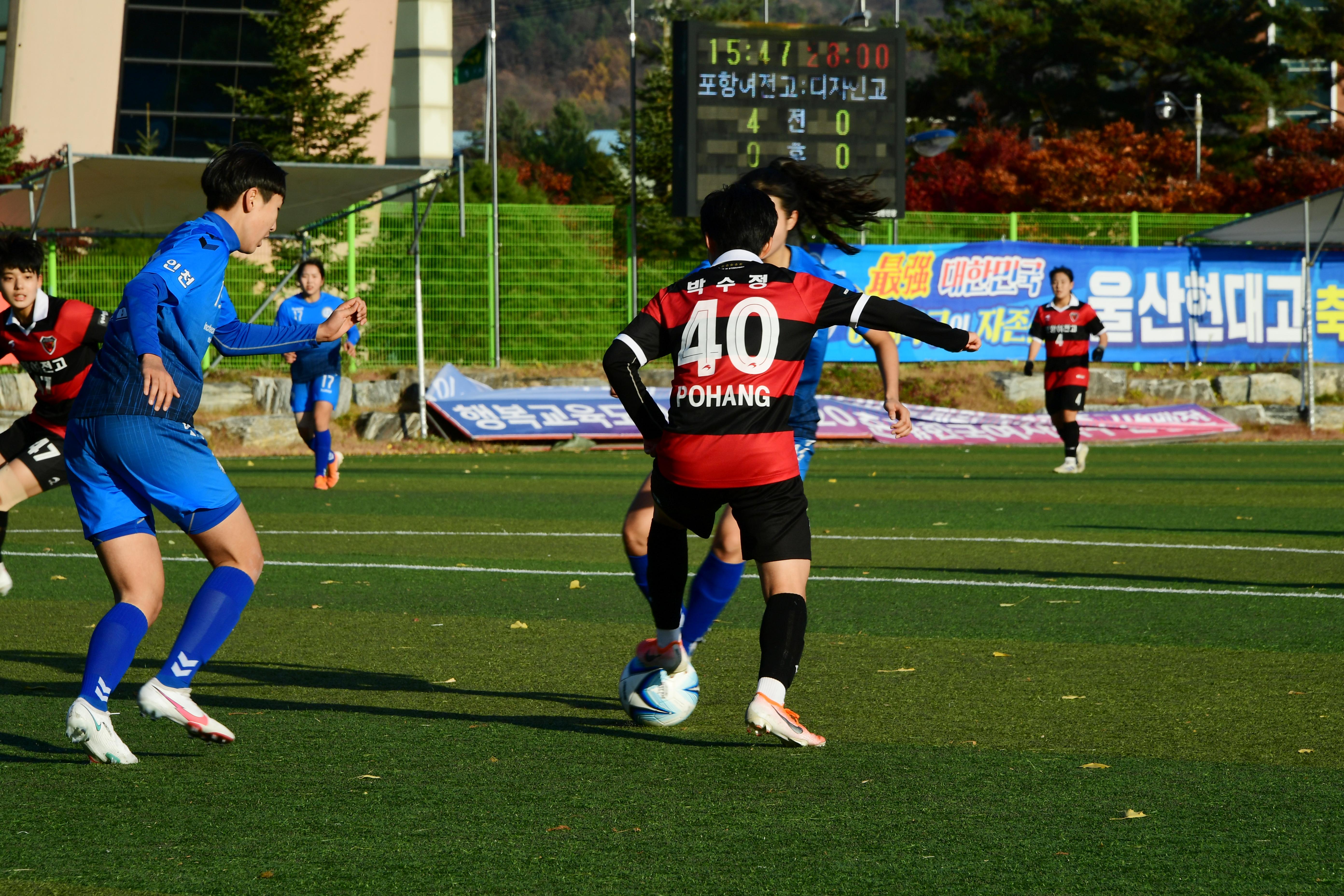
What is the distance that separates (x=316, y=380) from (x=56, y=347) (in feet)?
22.9

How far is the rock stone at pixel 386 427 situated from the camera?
71.2 ft

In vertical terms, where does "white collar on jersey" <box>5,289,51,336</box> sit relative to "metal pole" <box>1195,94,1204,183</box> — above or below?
below

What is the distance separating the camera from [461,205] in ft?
67.3

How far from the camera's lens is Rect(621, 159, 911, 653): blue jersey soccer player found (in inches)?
208

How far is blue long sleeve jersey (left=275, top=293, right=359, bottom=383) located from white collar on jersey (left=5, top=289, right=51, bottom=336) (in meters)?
6.38

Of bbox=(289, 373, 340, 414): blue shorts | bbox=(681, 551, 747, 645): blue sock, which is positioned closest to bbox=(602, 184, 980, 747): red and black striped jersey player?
bbox=(681, 551, 747, 645): blue sock

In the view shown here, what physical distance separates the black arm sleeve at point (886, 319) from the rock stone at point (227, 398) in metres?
18.6

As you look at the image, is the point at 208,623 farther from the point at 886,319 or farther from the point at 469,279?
the point at 469,279

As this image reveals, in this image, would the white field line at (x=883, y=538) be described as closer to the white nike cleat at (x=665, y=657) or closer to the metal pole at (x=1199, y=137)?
the white nike cleat at (x=665, y=657)

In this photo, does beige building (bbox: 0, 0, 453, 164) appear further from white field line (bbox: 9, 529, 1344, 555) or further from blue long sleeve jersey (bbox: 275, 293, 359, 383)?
white field line (bbox: 9, 529, 1344, 555)

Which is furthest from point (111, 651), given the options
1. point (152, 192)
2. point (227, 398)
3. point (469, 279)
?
point (469, 279)

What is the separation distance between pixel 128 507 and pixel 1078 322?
13.5 metres

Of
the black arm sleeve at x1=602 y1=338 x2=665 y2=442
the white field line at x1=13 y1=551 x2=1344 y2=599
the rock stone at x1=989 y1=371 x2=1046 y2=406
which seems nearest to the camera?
the black arm sleeve at x1=602 y1=338 x2=665 y2=442

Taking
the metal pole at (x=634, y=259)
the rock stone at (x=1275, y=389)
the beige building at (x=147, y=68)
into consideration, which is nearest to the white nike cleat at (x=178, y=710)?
the metal pole at (x=634, y=259)
